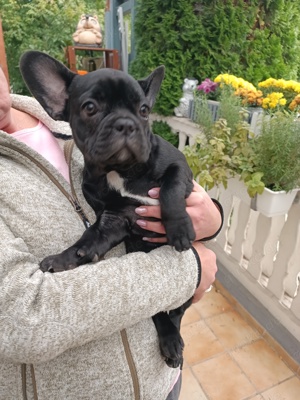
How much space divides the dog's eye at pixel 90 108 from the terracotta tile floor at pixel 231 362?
5.27 feet

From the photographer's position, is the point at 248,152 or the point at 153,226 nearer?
the point at 153,226

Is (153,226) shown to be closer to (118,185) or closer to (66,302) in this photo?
(118,185)

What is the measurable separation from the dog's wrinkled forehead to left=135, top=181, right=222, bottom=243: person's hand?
0.28 metres

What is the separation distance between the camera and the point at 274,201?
5.33 ft

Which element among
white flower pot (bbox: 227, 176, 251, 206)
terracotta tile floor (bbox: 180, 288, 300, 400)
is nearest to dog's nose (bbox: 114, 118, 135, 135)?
white flower pot (bbox: 227, 176, 251, 206)

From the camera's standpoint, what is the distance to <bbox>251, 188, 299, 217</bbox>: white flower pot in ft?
5.29

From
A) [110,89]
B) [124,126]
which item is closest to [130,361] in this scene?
[124,126]

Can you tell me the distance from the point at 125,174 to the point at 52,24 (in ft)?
19.0

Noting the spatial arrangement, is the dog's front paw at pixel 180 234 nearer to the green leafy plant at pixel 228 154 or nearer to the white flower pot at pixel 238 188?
the green leafy plant at pixel 228 154

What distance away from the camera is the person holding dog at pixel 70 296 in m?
0.65

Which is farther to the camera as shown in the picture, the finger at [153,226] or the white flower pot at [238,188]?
the white flower pot at [238,188]

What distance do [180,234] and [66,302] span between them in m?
0.37

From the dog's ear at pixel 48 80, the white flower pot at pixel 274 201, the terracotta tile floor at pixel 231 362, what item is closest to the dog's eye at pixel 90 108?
the dog's ear at pixel 48 80

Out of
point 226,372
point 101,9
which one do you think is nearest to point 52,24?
point 101,9
